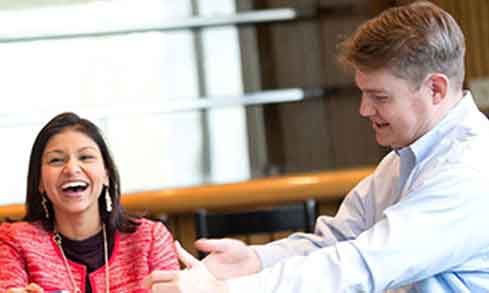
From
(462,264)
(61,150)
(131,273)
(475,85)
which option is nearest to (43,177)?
(61,150)

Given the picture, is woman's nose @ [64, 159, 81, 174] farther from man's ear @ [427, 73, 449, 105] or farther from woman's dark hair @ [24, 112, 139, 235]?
man's ear @ [427, 73, 449, 105]

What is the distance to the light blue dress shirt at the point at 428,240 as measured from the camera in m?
1.65

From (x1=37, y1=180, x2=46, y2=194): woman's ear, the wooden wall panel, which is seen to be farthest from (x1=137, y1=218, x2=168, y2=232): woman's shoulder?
the wooden wall panel

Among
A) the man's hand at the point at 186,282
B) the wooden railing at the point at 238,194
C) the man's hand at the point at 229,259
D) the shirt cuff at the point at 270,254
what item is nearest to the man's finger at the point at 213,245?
the man's hand at the point at 229,259

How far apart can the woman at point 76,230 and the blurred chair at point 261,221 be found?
57 cm

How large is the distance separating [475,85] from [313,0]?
156cm

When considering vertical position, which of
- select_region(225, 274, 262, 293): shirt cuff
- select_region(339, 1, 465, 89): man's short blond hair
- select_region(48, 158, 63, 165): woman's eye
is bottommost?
select_region(225, 274, 262, 293): shirt cuff

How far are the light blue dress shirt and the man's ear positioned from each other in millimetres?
40

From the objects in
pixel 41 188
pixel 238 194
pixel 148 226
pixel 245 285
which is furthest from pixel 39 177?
pixel 238 194

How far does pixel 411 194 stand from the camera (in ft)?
5.69

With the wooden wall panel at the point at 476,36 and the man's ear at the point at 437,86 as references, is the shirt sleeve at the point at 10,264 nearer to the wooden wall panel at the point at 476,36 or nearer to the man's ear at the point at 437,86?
the man's ear at the point at 437,86

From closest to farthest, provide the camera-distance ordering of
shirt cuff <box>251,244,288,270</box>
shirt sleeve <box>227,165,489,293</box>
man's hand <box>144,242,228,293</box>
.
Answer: man's hand <box>144,242,228,293</box>
shirt sleeve <box>227,165,489,293</box>
shirt cuff <box>251,244,288,270</box>

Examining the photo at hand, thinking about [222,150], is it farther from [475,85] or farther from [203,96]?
[475,85]

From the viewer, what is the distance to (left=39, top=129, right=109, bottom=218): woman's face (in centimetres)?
213
